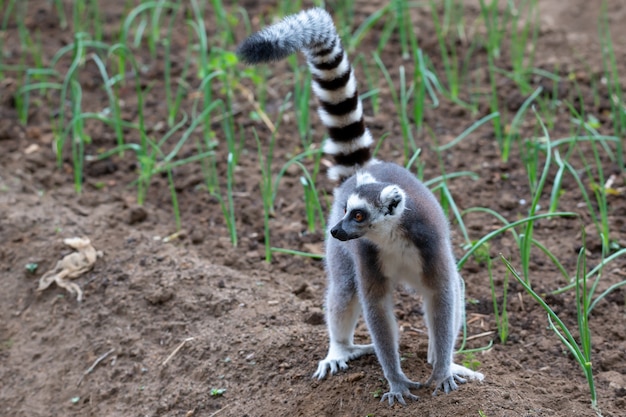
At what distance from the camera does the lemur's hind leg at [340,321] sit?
4.64 metres

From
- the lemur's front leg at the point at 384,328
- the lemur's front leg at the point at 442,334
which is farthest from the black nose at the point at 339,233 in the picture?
the lemur's front leg at the point at 442,334

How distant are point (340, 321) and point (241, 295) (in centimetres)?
114

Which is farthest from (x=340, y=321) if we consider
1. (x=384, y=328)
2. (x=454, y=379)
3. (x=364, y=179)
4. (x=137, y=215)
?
(x=137, y=215)

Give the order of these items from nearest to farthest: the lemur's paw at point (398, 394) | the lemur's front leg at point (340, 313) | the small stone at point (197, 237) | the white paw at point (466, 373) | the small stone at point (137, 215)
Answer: the lemur's paw at point (398, 394) < the white paw at point (466, 373) < the lemur's front leg at point (340, 313) < the small stone at point (197, 237) < the small stone at point (137, 215)

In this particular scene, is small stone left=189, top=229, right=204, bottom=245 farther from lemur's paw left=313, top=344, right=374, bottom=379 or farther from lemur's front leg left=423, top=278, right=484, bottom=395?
lemur's front leg left=423, top=278, right=484, bottom=395

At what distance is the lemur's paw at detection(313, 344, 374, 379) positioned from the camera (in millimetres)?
4730

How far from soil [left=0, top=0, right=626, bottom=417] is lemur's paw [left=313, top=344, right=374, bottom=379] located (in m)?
0.08

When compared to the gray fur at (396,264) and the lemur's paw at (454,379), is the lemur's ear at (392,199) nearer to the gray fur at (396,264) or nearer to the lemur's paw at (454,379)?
the gray fur at (396,264)

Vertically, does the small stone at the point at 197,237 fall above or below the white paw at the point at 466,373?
below

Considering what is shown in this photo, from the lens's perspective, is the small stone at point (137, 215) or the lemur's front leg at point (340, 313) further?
the small stone at point (137, 215)

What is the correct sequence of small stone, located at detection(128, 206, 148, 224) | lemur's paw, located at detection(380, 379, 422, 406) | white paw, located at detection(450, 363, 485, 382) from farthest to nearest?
small stone, located at detection(128, 206, 148, 224), white paw, located at detection(450, 363, 485, 382), lemur's paw, located at detection(380, 379, 422, 406)

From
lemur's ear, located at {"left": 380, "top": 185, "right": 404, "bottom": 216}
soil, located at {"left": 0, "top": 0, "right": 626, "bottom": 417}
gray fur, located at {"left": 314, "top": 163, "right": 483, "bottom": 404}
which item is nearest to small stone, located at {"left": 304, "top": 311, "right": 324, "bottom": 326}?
soil, located at {"left": 0, "top": 0, "right": 626, "bottom": 417}

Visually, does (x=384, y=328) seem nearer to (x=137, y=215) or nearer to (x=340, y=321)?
(x=340, y=321)

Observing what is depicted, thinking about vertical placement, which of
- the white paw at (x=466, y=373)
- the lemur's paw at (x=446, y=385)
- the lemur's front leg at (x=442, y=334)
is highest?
the lemur's front leg at (x=442, y=334)
